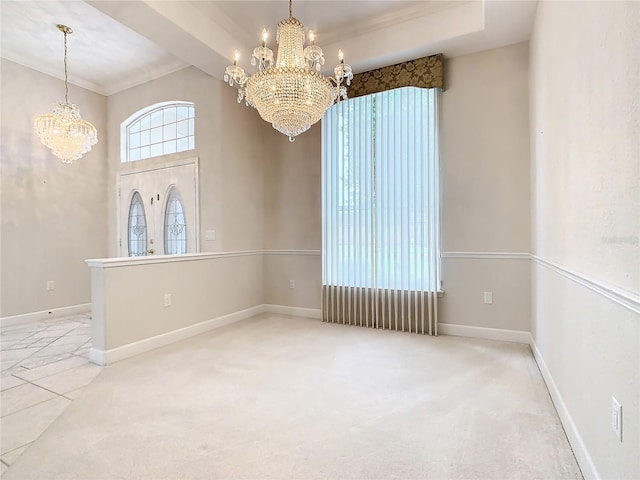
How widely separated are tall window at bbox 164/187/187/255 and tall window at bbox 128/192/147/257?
48 centimetres

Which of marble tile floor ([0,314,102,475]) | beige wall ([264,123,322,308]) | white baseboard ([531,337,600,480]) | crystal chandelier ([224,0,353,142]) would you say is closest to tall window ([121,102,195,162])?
beige wall ([264,123,322,308])

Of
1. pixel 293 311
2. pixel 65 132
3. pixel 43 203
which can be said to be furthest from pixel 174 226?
pixel 293 311

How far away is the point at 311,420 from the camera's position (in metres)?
1.96

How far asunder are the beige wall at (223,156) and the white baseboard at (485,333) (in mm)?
2639

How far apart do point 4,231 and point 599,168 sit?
570 cm

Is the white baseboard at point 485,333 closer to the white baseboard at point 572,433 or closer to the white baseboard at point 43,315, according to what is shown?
the white baseboard at point 572,433

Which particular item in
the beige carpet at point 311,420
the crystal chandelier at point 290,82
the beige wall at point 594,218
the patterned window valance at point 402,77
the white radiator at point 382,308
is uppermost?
the patterned window valance at point 402,77

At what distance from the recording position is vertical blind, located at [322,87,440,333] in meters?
3.65

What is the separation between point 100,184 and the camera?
5152 millimetres

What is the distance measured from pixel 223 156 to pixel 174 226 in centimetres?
123

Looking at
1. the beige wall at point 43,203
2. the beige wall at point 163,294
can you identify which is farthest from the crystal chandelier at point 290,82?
the beige wall at point 43,203

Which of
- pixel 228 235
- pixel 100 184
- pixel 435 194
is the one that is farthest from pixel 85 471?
pixel 100 184

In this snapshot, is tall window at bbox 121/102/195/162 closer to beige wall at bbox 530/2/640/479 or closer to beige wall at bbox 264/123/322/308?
beige wall at bbox 264/123/322/308

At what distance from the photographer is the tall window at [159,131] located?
4535 mm
